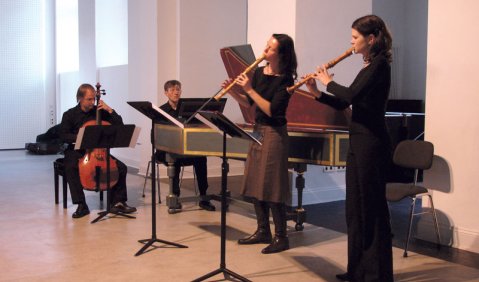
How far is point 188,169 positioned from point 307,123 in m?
3.65

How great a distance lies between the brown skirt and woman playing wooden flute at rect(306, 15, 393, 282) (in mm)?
776

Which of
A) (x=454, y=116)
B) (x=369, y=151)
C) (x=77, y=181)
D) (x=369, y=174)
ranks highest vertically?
(x=454, y=116)

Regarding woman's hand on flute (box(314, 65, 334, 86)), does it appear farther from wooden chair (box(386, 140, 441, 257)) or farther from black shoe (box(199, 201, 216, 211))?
black shoe (box(199, 201, 216, 211))

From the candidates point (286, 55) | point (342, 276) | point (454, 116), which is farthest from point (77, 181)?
point (454, 116)

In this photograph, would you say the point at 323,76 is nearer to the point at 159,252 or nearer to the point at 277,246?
the point at 277,246

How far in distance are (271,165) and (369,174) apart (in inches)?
36.4

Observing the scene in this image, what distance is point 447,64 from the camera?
4008 millimetres

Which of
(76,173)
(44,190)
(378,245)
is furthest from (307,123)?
(44,190)

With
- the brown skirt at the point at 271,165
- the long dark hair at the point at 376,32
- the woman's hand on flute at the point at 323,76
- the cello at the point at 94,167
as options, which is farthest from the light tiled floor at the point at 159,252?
the long dark hair at the point at 376,32

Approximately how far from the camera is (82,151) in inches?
202

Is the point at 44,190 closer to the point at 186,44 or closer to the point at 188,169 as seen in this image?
the point at 188,169

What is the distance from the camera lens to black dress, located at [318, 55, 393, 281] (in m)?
2.79

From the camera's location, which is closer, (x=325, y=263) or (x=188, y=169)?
(x=325, y=263)

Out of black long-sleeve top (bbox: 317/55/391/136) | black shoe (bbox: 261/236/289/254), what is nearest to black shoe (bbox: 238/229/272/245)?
black shoe (bbox: 261/236/289/254)
